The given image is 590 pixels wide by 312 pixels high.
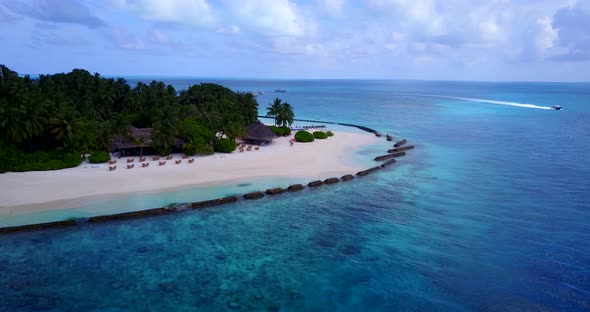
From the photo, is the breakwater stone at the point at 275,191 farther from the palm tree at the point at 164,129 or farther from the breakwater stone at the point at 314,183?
the palm tree at the point at 164,129

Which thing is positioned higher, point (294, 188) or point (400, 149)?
point (400, 149)

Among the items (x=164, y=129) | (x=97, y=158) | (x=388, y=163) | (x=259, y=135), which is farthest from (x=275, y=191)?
(x=259, y=135)

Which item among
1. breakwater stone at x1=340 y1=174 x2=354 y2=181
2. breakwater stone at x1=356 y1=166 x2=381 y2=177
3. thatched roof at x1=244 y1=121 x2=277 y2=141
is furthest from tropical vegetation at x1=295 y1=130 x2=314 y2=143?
breakwater stone at x1=340 y1=174 x2=354 y2=181

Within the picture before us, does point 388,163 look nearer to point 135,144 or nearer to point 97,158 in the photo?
point 135,144

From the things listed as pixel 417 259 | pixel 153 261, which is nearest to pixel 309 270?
pixel 417 259

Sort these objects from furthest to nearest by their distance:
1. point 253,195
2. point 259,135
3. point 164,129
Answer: point 259,135 → point 164,129 → point 253,195

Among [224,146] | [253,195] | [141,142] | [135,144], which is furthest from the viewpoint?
[224,146]

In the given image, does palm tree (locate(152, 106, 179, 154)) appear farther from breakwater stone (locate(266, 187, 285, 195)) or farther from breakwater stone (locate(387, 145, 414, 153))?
breakwater stone (locate(387, 145, 414, 153))

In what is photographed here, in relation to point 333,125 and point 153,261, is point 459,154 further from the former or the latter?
point 153,261
